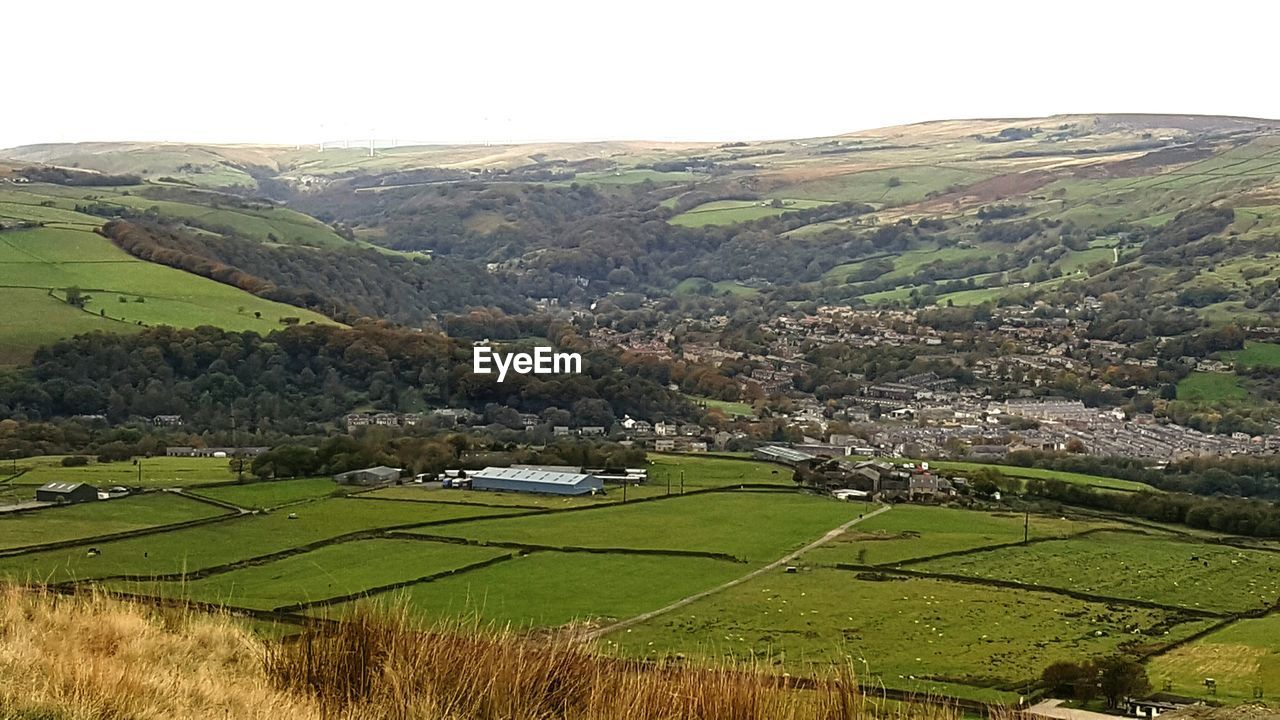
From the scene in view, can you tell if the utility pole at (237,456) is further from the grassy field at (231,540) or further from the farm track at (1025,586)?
the farm track at (1025,586)

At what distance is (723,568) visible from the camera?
113 ft

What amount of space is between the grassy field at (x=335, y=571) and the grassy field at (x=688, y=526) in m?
2.20

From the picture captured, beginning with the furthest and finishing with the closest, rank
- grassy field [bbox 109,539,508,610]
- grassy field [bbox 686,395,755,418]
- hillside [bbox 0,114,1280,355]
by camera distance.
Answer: hillside [bbox 0,114,1280,355] → grassy field [bbox 686,395,755,418] → grassy field [bbox 109,539,508,610]

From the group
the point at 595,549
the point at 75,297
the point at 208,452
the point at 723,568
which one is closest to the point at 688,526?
the point at 595,549

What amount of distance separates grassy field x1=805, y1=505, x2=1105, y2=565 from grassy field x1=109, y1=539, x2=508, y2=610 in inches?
376

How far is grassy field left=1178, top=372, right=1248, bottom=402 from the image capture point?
7356 centimetres

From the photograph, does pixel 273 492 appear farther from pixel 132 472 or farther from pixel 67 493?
pixel 67 493

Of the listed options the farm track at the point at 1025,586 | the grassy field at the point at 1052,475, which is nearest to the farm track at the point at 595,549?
the farm track at the point at 1025,586

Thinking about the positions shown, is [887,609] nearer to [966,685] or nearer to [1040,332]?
[966,685]

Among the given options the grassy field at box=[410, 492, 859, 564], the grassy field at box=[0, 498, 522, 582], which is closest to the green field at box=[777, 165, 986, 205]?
the grassy field at box=[410, 492, 859, 564]

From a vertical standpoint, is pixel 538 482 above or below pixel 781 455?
above

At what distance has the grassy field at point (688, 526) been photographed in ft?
123

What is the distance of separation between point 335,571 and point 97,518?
9629 millimetres

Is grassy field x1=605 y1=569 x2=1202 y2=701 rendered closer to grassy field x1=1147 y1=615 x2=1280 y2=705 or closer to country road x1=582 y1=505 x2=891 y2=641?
country road x1=582 y1=505 x2=891 y2=641
